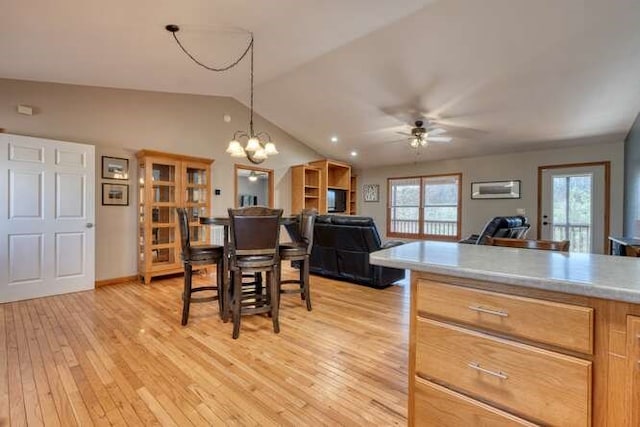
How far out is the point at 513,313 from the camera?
0.99 meters

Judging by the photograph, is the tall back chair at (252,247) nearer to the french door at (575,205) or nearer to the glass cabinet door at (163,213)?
the glass cabinet door at (163,213)

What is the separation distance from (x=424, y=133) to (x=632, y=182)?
3028mm

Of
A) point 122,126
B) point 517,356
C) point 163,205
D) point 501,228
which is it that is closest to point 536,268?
point 517,356

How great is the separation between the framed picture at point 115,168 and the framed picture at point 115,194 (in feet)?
0.43

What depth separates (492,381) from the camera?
1040 millimetres

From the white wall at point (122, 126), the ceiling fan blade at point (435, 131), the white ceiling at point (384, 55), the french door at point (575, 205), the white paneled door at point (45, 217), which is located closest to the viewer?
the white ceiling at point (384, 55)

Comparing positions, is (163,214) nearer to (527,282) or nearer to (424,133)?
(424,133)

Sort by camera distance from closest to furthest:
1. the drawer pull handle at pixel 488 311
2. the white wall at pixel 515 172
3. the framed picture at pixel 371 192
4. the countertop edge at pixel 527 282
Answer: the countertop edge at pixel 527 282, the drawer pull handle at pixel 488 311, the white wall at pixel 515 172, the framed picture at pixel 371 192

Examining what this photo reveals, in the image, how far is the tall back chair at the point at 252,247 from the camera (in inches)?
102

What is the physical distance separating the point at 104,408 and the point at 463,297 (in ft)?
6.43

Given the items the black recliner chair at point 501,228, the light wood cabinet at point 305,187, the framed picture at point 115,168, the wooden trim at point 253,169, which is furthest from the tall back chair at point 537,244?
the light wood cabinet at point 305,187

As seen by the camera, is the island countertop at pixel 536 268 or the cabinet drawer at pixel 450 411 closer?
the island countertop at pixel 536 268

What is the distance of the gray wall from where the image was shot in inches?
157

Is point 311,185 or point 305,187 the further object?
point 311,185
